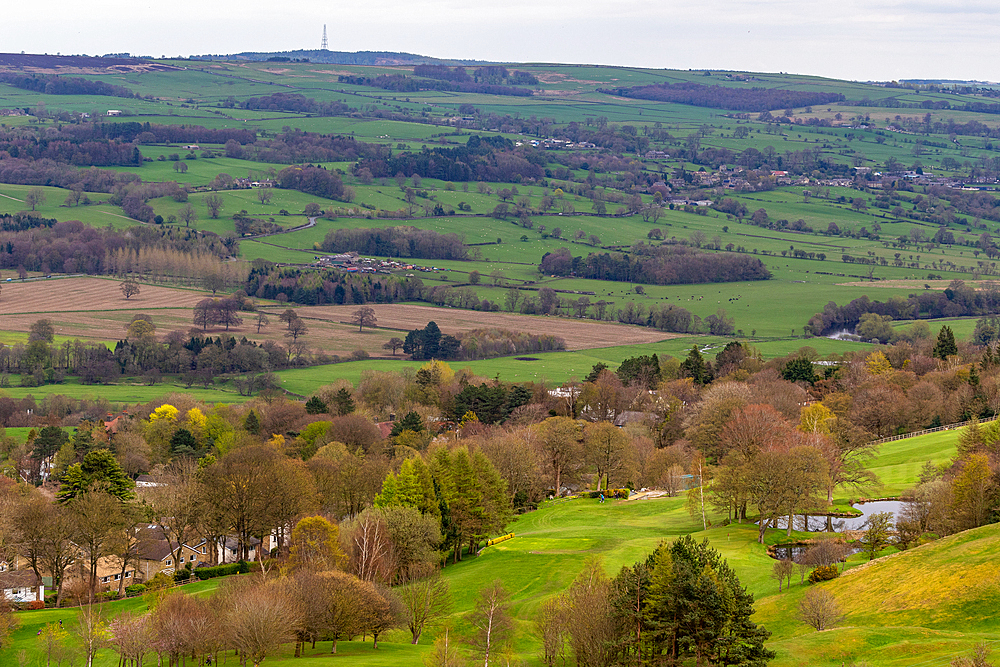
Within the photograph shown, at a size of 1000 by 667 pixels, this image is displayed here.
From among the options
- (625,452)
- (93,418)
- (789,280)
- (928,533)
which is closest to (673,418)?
(625,452)

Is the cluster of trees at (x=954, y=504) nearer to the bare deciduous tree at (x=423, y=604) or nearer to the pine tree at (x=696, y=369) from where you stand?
the bare deciduous tree at (x=423, y=604)

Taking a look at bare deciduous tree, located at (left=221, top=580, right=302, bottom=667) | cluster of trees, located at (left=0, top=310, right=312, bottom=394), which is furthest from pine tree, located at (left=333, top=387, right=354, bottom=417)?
bare deciduous tree, located at (left=221, top=580, right=302, bottom=667)

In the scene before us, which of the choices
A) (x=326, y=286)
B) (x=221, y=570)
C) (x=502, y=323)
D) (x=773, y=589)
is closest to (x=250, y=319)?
(x=326, y=286)

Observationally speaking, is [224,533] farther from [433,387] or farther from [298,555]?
[433,387]

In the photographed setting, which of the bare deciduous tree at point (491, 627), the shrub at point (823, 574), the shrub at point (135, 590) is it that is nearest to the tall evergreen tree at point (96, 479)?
the shrub at point (135, 590)

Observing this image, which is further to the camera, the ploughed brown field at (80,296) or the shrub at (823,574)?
the ploughed brown field at (80,296)
